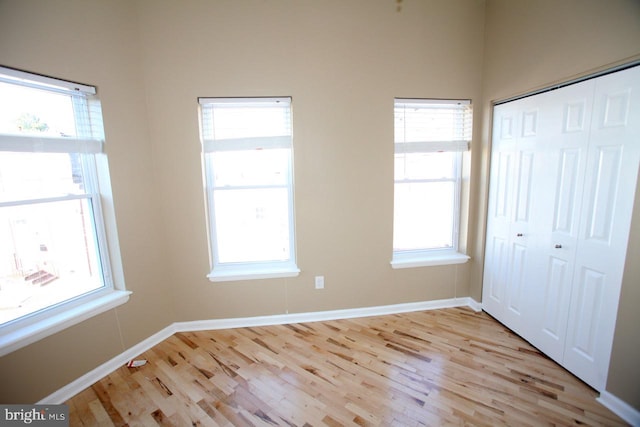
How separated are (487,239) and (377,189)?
1275mm

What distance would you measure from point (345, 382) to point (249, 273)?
1267mm

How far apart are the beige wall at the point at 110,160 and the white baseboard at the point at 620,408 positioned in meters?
3.41

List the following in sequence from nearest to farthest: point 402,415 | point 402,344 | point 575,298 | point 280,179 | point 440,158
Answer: point 402,415 < point 575,298 < point 402,344 < point 280,179 < point 440,158

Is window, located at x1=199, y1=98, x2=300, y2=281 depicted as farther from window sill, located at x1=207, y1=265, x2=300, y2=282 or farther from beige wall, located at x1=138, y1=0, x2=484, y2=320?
beige wall, located at x1=138, y1=0, x2=484, y2=320

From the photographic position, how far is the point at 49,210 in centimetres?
183

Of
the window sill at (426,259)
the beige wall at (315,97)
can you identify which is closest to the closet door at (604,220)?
the window sill at (426,259)

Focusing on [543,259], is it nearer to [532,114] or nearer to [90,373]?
[532,114]

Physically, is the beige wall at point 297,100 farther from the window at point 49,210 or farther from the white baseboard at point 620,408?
the white baseboard at point 620,408

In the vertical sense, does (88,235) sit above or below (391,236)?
above

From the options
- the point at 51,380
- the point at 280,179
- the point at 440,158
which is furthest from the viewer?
the point at 440,158

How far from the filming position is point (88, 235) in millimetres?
2064

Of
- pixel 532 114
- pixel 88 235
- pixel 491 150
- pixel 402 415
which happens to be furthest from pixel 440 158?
pixel 88 235

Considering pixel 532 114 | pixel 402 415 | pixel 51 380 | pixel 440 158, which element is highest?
pixel 532 114

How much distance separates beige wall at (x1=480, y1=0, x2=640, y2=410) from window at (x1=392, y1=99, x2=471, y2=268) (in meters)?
0.45
